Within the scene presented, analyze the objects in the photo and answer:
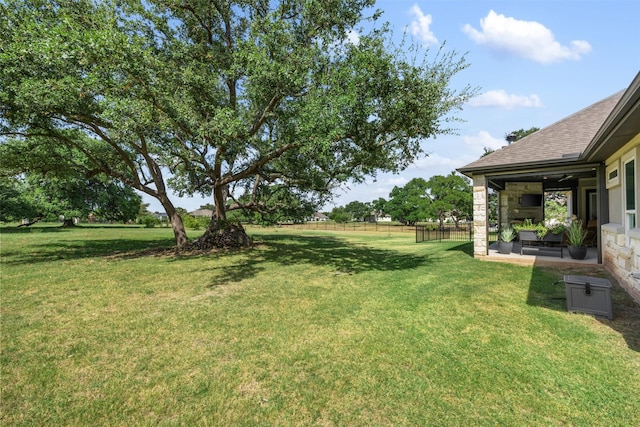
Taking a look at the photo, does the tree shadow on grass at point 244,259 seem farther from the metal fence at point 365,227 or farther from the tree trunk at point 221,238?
the metal fence at point 365,227

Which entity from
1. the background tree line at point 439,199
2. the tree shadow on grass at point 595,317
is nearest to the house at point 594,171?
the tree shadow on grass at point 595,317

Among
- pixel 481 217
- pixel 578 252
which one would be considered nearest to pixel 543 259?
pixel 578 252

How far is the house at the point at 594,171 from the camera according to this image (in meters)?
5.30

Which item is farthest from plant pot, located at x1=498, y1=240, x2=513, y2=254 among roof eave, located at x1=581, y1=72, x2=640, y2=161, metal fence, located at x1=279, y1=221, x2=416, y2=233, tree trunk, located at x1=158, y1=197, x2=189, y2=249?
metal fence, located at x1=279, y1=221, x2=416, y2=233

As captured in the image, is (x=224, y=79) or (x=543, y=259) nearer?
(x=543, y=259)

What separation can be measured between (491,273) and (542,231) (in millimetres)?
3919

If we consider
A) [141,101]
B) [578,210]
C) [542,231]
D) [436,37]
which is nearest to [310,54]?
[436,37]

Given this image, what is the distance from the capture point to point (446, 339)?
405cm

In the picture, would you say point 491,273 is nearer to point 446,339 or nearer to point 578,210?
point 446,339

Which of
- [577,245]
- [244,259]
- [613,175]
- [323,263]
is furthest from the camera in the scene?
[244,259]

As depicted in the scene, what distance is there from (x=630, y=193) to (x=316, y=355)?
6911mm

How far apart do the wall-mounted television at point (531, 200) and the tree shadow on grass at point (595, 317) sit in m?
6.19

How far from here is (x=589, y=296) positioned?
4887mm

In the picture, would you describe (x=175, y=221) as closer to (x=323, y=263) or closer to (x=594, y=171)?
(x=323, y=263)
